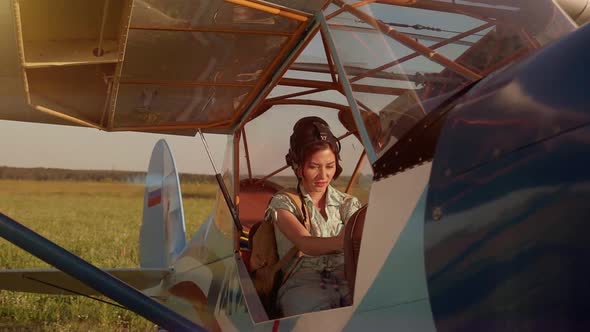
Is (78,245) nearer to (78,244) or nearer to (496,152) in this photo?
(78,244)

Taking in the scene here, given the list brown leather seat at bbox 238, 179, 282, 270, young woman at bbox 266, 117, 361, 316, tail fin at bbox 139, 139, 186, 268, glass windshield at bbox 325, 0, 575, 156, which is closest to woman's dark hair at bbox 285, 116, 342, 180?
young woman at bbox 266, 117, 361, 316

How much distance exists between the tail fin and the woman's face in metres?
3.41

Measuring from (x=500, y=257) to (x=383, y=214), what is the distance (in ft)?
1.80

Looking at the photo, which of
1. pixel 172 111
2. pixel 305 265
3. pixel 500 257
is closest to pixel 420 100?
pixel 500 257

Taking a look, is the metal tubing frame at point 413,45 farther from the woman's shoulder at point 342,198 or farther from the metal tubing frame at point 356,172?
the woman's shoulder at point 342,198

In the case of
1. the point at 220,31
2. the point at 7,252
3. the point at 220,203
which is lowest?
the point at 220,203

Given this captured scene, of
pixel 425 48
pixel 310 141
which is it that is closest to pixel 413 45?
pixel 425 48

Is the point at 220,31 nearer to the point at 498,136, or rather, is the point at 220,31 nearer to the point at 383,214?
the point at 383,214

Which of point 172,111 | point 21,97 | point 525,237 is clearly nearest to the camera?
point 525,237

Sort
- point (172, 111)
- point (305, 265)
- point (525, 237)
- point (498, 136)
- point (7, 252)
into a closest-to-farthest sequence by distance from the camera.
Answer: point (525, 237)
point (498, 136)
point (305, 265)
point (172, 111)
point (7, 252)

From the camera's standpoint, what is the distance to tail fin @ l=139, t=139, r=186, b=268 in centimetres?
685

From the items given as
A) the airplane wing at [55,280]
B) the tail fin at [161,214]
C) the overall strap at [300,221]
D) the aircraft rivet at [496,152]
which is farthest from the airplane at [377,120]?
the tail fin at [161,214]

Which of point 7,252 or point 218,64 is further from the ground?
point 7,252

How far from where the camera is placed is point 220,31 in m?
3.74
